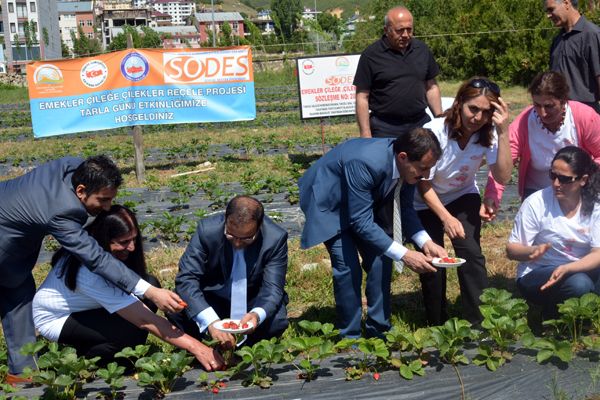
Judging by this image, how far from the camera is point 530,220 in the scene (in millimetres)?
4281

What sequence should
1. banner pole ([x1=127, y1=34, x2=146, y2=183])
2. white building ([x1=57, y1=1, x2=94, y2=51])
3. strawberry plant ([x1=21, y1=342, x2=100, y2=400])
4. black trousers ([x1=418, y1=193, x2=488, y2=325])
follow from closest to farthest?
strawberry plant ([x1=21, y1=342, x2=100, y2=400]) → black trousers ([x1=418, y1=193, x2=488, y2=325]) → banner pole ([x1=127, y1=34, x2=146, y2=183]) → white building ([x1=57, y1=1, x2=94, y2=51])

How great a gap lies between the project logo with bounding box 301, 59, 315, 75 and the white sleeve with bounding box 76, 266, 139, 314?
26.2ft

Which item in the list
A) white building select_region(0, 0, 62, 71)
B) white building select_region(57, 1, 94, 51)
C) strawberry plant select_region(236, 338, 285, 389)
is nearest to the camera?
strawberry plant select_region(236, 338, 285, 389)

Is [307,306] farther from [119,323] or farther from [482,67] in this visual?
[482,67]

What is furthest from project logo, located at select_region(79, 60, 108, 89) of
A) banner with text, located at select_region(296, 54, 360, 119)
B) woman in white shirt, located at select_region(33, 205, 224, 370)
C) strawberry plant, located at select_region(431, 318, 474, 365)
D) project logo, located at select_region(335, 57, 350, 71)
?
strawberry plant, located at select_region(431, 318, 474, 365)

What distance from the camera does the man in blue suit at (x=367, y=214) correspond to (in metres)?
3.82

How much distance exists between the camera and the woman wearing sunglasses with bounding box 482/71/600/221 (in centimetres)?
417

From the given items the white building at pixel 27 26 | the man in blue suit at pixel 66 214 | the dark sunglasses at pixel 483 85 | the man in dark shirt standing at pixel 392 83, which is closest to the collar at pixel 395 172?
the dark sunglasses at pixel 483 85

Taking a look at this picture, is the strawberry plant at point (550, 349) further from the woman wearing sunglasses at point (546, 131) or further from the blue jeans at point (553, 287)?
the woman wearing sunglasses at point (546, 131)

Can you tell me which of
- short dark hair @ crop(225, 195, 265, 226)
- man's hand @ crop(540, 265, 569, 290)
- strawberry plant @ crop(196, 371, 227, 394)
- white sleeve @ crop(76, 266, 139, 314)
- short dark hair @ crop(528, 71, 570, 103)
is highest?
short dark hair @ crop(528, 71, 570, 103)

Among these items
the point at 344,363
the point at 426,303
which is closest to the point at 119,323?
the point at 344,363

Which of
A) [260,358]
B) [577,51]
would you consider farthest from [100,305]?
[577,51]

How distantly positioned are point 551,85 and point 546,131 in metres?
0.38

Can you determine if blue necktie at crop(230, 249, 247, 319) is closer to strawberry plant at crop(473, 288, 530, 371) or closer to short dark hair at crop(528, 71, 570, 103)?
strawberry plant at crop(473, 288, 530, 371)
